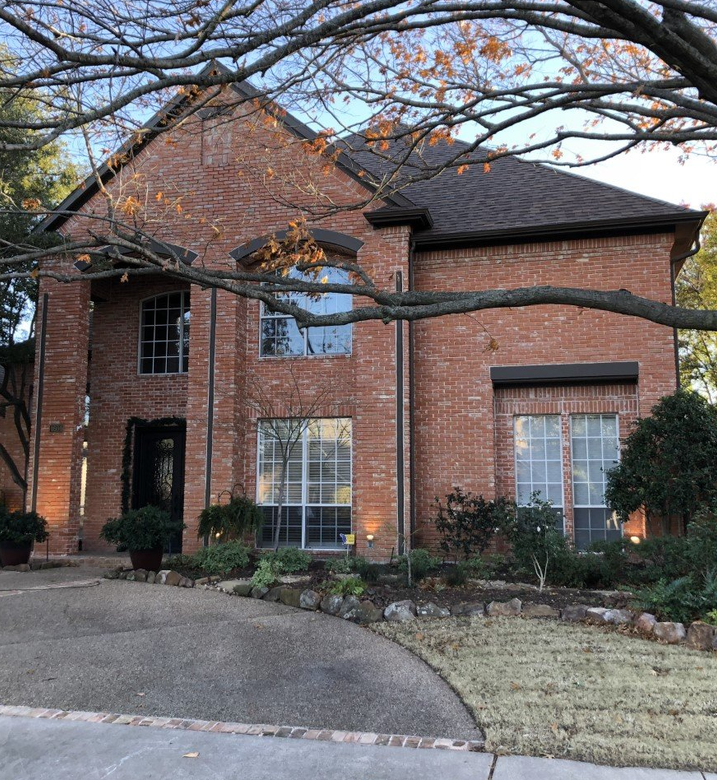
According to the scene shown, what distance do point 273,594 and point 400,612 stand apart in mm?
1990

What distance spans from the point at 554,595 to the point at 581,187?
7933 millimetres

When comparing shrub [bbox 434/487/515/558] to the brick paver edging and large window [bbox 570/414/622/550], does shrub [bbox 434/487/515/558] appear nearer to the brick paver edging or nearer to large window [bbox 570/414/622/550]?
large window [bbox 570/414/622/550]

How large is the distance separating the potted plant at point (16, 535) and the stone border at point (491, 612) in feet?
15.9

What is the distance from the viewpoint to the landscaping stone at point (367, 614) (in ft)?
26.1

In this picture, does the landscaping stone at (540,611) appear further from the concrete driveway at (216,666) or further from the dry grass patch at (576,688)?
the concrete driveway at (216,666)

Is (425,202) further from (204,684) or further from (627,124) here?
(204,684)

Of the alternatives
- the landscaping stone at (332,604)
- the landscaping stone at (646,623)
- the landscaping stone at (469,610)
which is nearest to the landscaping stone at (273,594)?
the landscaping stone at (332,604)

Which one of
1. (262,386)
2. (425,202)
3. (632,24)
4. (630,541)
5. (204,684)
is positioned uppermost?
(425,202)

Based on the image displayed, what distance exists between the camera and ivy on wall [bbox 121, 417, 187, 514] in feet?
46.7

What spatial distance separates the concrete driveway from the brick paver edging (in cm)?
12

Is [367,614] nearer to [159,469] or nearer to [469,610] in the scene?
[469,610]

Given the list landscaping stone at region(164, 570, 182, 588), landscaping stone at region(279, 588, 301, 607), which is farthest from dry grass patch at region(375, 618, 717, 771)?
landscaping stone at region(164, 570, 182, 588)

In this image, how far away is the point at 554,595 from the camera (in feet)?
28.7

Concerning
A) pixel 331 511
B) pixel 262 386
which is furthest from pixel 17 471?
pixel 331 511
